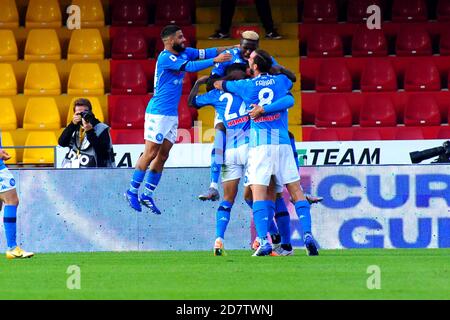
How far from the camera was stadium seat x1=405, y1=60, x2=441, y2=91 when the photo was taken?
63.3 ft

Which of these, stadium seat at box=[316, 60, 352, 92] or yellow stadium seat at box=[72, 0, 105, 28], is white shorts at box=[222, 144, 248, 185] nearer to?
stadium seat at box=[316, 60, 352, 92]

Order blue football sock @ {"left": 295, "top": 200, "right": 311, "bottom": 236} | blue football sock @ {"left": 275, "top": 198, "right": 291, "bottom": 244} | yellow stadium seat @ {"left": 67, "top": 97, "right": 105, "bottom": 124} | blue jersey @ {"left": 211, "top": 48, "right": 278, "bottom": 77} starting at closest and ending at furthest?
blue football sock @ {"left": 295, "top": 200, "right": 311, "bottom": 236}, blue football sock @ {"left": 275, "top": 198, "right": 291, "bottom": 244}, blue jersey @ {"left": 211, "top": 48, "right": 278, "bottom": 77}, yellow stadium seat @ {"left": 67, "top": 97, "right": 105, "bottom": 124}

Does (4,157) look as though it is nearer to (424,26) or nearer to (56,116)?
(56,116)

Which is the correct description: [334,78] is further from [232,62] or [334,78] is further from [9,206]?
[9,206]

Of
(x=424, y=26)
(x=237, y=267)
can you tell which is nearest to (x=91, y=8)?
(x=424, y=26)

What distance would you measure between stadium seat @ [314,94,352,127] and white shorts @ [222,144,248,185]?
594 centimetres

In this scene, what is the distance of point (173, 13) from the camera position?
2041 centimetres

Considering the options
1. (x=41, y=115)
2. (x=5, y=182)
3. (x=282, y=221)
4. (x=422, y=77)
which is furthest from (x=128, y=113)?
(x=282, y=221)

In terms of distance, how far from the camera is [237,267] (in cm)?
1090

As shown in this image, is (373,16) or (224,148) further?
(373,16)

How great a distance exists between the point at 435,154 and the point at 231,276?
→ 19.1 feet

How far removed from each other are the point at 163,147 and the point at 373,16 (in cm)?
758

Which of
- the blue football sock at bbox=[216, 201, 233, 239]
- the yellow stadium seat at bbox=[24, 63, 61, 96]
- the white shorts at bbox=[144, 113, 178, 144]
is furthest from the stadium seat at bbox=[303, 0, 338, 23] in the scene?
the blue football sock at bbox=[216, 201, 233, 239]

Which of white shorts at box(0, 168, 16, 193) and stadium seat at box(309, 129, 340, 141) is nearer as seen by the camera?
white shorts at box(0, 168, 16, 193)
